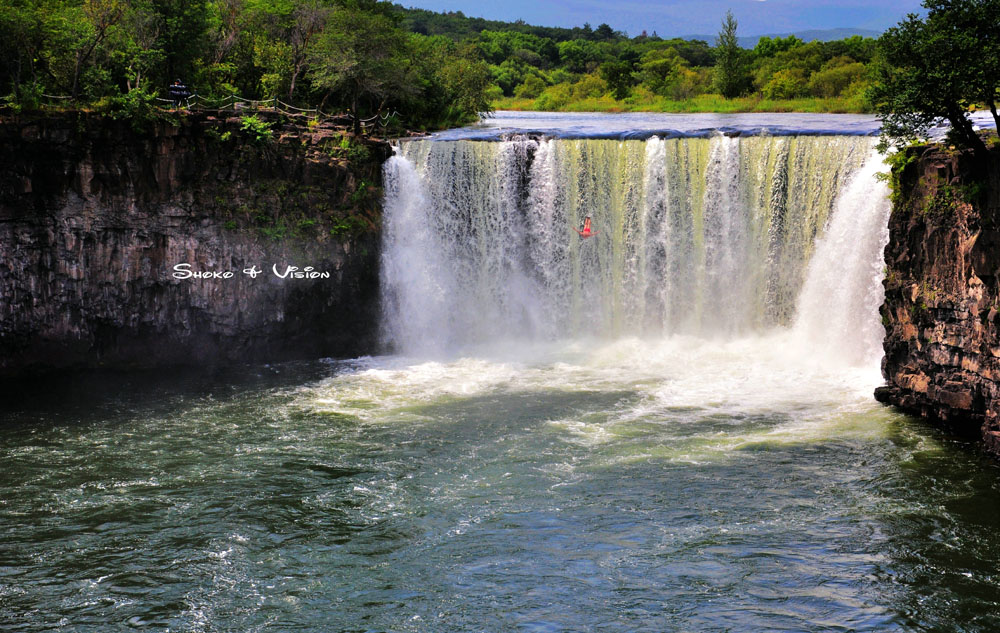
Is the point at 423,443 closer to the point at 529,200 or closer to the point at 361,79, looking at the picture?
the point at 529,200

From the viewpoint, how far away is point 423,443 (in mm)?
20078

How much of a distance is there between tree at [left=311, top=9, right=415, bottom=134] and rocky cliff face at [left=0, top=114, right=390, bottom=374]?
14.1 feet

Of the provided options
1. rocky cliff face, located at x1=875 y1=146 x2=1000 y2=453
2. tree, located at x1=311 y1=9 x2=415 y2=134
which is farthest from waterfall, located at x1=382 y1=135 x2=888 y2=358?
tree, located at x1=311 y1=9 x2=415 y2=134

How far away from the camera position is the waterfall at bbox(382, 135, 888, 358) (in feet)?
86.8

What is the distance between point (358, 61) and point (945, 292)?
67.7 feet

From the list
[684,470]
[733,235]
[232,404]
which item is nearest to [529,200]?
[733,235]

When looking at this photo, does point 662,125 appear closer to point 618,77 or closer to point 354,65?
Answer: point 354,65

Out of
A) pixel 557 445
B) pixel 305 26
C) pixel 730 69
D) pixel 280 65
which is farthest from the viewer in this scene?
pixel 730 69

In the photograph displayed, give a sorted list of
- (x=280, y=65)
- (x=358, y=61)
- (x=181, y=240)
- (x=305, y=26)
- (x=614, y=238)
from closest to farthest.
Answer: (x=181, y=240) → (x=614, y=238) → (x=358, y=61) → (x=280, y=65) → (x=305, y=26)

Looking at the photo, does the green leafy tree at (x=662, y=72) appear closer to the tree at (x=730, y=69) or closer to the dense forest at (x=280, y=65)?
the dense forest at (x=280, y=65)

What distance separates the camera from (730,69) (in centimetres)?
5481

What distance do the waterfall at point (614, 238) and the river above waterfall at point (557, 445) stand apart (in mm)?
72

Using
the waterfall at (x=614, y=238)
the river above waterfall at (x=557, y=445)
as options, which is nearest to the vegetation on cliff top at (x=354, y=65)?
the waterfall at (x=614, y=238)

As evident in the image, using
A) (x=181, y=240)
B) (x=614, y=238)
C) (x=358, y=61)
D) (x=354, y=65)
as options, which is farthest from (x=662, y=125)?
(x=181, y=240)
